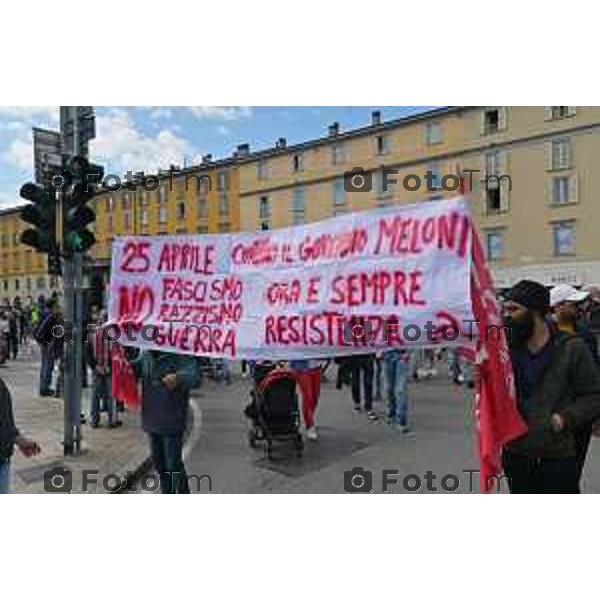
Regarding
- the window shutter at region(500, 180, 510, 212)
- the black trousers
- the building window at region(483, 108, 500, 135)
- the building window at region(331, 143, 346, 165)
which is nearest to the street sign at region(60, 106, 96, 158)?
the building window at region(331, 143, 346, 165)

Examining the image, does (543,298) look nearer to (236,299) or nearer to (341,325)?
(341,325)

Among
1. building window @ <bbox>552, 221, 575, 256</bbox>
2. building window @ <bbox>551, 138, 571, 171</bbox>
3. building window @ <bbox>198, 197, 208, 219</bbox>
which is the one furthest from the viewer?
building window @ <bbox>552, 221, 575, 256</bbox>

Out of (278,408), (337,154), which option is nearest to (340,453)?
(278,408)

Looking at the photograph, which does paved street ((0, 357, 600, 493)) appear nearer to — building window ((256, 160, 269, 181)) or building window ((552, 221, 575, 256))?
building window ((256, 160, 269, 181))

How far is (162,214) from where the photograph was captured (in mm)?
6727

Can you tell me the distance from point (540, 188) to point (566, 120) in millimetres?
8914

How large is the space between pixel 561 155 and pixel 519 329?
12604mm

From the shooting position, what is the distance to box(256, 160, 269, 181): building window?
1017cm

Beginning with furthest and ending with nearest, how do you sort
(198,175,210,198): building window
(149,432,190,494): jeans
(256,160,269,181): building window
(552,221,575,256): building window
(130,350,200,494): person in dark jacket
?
1. (552,221,575,256): building window
2. (256,160,269,181): building window
3. (198,175,210,198): building window
4. (149,432,190,494): jeans
5. (130,350,200,494): person in dark jacket

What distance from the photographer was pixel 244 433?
7.67 meters

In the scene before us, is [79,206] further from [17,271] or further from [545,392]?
[17,271]

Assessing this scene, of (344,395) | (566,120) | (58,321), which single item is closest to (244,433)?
(344,395)

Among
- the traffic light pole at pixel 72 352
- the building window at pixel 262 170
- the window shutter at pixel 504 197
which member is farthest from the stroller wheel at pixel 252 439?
the window shutter at pixel 504 197

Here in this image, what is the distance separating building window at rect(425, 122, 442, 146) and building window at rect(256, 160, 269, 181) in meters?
2.89
